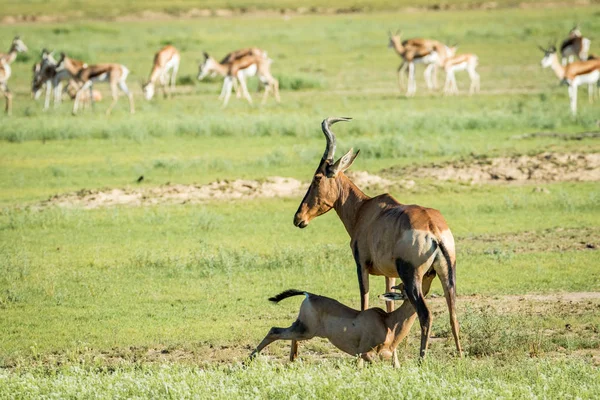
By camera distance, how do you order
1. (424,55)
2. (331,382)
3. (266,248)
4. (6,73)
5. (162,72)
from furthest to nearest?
(424,55), (162,72), (6,73), (266,248), (331,382)

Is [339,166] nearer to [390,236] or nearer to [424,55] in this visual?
[390,236]

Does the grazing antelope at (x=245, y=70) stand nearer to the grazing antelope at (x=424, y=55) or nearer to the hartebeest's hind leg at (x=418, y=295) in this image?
the grazing antelope at (x=424, y=55)

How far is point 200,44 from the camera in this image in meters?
45.3

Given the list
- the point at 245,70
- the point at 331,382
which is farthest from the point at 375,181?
the point at 245,70

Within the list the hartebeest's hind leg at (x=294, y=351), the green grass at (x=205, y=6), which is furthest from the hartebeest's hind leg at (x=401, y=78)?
the green grass at (x=205, y=6)

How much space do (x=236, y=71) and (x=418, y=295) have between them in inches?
918

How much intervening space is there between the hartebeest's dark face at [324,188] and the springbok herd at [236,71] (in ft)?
57.7

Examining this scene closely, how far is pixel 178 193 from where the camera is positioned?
17.5m

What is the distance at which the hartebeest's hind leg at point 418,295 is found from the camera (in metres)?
8.41

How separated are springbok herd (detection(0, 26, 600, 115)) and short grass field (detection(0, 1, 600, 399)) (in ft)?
1.96

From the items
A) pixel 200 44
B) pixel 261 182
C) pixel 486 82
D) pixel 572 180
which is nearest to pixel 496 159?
pixel 572 180

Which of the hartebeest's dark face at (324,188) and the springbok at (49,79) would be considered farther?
the springbok at (49,79)

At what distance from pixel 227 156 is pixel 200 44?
2492cm

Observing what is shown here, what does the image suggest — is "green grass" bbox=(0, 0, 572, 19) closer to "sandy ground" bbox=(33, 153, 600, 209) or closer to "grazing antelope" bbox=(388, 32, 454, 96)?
"grazing antelope" bbox=(388, 32, 454, 96)
